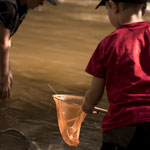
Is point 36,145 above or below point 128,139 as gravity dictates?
below

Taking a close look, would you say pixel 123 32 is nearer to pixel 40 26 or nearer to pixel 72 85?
pixel 72 85

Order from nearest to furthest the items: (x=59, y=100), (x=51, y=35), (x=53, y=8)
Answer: (x=59, y=100), (x=51, y=35), (x=53, y=8)

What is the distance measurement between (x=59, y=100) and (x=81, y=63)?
3.97 m

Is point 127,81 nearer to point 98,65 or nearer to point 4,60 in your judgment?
point 98,65

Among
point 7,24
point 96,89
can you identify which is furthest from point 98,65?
point 7,24

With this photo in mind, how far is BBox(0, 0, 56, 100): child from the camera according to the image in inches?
115

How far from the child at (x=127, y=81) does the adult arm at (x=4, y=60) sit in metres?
1.02

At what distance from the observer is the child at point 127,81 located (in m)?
2.08

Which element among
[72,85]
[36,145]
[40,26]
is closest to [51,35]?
[40,26]

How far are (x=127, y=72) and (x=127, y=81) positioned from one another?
0.05 meters

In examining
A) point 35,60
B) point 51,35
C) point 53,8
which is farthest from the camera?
point 53,8

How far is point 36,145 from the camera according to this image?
134 inches

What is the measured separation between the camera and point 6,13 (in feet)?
9.61

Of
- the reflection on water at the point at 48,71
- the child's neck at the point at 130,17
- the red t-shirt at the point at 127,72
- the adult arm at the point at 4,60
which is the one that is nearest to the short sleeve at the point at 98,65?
the red t-shirt at the point at 127,72
